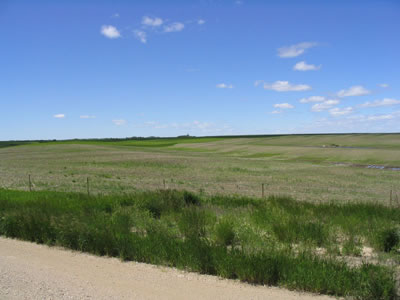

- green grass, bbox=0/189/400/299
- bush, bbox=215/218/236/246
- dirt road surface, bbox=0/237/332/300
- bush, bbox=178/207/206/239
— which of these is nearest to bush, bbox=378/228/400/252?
green grass, bbox=0/189/400/299

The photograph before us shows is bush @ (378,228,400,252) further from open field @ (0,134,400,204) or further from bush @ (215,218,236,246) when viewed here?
open field @ (0,134,400,204)

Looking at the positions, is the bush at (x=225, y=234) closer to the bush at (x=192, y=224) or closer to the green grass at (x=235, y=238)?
the green grass at (x=235, y=238)

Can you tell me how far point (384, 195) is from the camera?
75.9ft

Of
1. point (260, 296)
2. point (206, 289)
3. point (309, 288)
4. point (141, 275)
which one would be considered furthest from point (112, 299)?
point (309, 288)

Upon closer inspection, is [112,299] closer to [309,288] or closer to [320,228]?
[309,288]

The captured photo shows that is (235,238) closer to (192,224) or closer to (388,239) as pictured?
(192,224)

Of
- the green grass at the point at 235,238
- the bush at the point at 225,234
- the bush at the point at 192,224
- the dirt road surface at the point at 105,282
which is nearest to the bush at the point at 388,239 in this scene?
the green grass at the point at 235,238

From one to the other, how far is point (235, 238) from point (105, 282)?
3682 mm

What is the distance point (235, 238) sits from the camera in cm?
872

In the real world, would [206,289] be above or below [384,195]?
above

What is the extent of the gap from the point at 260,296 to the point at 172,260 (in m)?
2.21

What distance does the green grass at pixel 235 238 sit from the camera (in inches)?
234

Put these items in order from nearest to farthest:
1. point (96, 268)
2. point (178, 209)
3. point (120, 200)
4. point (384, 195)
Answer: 1. point (96, 268)
2. point (178, 209)
3. point (120, 200)
4. point (384, 195)

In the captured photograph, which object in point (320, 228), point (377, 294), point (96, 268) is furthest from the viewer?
point (320, 228)
